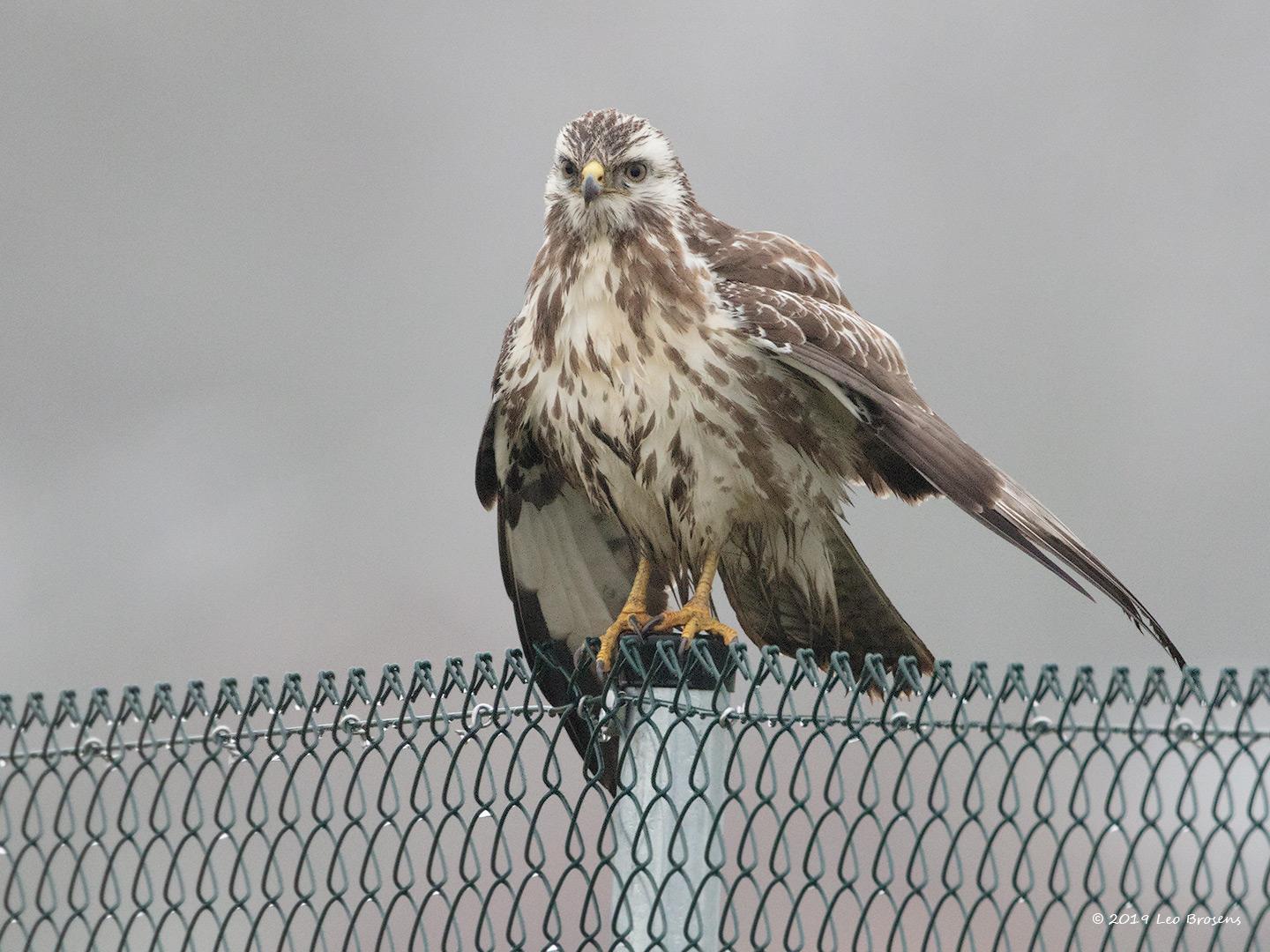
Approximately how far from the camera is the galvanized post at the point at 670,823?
226 centimetres

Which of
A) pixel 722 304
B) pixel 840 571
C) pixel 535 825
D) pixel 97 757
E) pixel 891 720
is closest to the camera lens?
pixel 891 720

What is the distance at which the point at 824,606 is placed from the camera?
362 cm

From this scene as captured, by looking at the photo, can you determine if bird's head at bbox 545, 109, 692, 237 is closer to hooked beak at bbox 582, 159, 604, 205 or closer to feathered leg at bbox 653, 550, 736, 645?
hooked beak at bbox 582, 159, 604, 205

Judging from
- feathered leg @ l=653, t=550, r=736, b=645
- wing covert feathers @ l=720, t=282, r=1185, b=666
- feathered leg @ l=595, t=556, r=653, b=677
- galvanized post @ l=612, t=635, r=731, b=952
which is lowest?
feathered leg @ l=595, t=556, r=653, b=677

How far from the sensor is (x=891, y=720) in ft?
7.13

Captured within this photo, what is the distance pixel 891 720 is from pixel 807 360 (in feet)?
3.87

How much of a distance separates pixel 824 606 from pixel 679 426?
1.92 ft

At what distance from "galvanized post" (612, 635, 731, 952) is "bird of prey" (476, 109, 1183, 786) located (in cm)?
75

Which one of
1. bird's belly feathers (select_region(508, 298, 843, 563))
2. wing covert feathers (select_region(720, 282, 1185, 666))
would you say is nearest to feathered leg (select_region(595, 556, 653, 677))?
bird's belly feathers (select_region(508, 298, 843, 563))

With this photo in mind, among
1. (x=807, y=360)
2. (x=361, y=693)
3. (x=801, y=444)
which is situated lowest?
(x=361, y=693)

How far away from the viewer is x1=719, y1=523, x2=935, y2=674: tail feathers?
139 inches

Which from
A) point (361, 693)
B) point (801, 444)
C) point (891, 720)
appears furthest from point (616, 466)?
point (891, 720)

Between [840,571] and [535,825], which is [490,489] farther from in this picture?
[535,825]

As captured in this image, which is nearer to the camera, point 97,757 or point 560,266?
point 97,757
